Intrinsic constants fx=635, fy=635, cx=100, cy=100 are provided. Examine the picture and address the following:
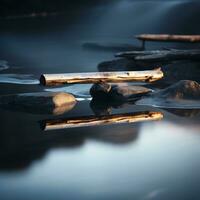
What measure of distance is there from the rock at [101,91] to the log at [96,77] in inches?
10.2

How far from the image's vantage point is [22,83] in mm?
13195

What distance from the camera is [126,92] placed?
11086 mm

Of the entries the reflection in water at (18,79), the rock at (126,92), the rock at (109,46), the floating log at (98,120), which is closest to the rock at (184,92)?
the rock at (126,92)

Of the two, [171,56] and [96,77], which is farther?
[171,56]

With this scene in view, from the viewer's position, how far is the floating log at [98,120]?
29.6 feet

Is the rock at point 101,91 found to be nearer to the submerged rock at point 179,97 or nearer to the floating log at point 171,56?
the submerged rock at point 179,97

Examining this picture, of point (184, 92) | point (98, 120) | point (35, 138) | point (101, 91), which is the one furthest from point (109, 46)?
point (35, 138)

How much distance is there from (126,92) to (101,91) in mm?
479

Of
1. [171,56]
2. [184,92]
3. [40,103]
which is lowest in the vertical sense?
[184,92]

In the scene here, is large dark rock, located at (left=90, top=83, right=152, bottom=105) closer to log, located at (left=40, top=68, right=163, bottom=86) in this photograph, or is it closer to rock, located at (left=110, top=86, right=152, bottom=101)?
rock, located at (left=110, top=86, right=152, bottom=101)

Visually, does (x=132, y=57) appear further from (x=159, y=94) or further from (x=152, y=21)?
(x=152, y=21)

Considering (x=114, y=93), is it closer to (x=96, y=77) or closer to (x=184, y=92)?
(x=96, y=77)

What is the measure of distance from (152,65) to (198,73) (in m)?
1.10

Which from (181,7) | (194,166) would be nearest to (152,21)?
(181,7)
